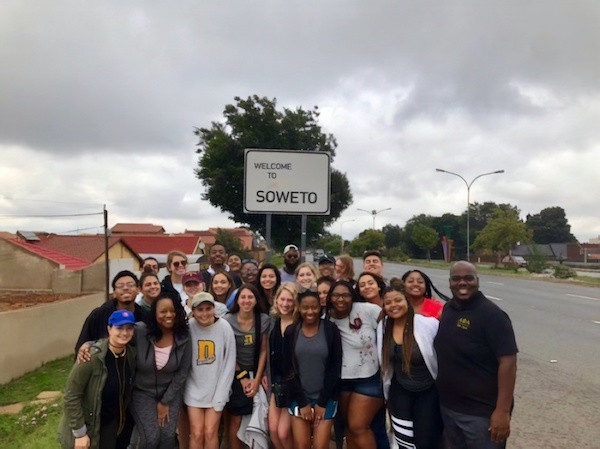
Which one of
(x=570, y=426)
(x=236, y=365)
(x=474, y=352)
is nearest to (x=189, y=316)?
(x=236, y=365)

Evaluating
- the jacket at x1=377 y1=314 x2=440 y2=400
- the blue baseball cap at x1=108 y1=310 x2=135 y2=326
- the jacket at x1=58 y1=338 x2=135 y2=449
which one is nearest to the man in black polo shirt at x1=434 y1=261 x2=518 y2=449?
the jacket at x1=377 y1=314 x2=440 y2=400

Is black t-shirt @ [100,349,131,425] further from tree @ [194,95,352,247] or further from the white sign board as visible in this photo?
tree @ [194,95,352,247]

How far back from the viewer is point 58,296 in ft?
50.8

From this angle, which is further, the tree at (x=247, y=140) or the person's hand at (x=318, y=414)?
the tree at (x=247, y=140)

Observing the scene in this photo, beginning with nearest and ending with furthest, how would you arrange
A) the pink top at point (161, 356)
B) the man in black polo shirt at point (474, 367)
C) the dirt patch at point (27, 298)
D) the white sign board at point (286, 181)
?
the man in black polo shirt at point (474, 367), the pink top at point (161, 356), the white sign board at point (286, 181), the dirt patch at point (27, 298)

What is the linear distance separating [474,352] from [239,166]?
729 inches

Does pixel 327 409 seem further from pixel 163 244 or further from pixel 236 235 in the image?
pixel 236 235

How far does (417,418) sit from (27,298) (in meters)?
15.9

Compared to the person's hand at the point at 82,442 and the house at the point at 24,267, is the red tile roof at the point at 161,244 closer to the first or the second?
the house at the point at 24,267

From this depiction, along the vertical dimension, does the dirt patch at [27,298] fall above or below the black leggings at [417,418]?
below

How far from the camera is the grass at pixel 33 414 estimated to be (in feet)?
18.3

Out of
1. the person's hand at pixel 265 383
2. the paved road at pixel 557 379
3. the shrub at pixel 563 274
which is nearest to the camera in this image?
the person's hand at pixel 265 383

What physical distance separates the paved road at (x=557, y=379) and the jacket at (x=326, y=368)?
2154 millimetres

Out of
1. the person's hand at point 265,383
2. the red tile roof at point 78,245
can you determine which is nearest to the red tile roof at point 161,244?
the red tile roof at point 78,245
